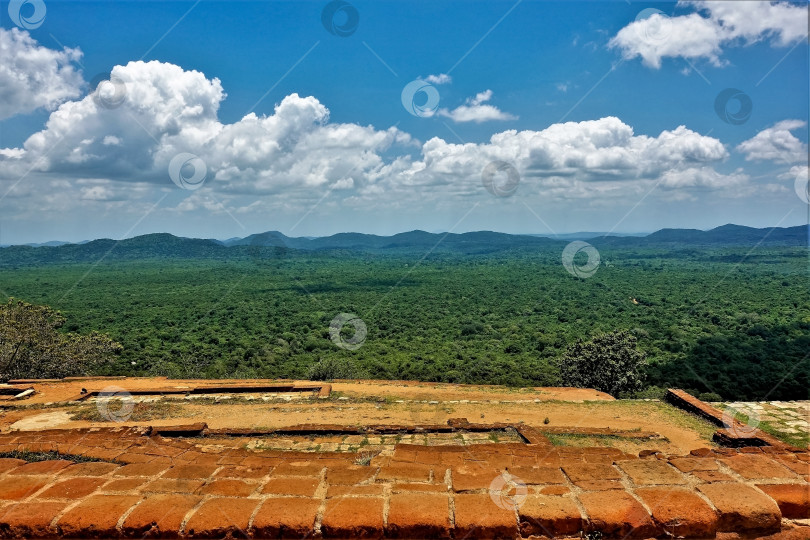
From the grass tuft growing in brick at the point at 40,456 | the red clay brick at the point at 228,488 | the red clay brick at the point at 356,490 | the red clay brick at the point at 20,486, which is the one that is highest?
the red clay brick at the point at 20,486

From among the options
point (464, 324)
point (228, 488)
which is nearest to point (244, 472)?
point (228, 488)

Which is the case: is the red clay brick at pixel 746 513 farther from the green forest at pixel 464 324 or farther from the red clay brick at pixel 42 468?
the green forest at pixel 464 324

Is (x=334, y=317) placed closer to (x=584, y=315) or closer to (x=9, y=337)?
(x=584, y=315)

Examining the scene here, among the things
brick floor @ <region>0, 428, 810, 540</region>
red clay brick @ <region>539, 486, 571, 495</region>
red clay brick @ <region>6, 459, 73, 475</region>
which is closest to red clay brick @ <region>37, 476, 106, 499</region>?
brick floor @ <region>0, 428, 810, 540</region>

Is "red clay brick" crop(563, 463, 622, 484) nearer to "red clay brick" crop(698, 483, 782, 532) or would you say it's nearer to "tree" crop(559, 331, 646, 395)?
"red clay brick" crop(698, 483, 782, 532)

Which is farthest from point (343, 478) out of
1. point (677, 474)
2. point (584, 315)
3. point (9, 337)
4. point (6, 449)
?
point (584, 315)

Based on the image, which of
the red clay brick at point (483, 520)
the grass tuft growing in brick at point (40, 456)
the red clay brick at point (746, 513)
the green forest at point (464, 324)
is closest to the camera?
the red clay brick at point (483, 520)

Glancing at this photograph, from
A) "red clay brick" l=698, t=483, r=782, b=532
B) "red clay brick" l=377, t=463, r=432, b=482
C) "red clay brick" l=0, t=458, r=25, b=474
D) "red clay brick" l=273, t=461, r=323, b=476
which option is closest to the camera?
"red clay brick" l=698, t=483, r=782, b=532

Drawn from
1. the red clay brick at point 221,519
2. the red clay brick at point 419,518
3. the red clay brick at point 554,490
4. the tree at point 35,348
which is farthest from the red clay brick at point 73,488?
the tree at point 35,348
